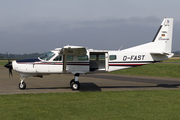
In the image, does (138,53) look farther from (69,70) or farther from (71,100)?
(71,100)

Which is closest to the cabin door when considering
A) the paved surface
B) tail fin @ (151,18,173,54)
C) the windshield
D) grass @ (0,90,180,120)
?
the paved surface

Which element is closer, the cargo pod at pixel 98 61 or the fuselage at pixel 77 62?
the fuselage at pixel 77 62

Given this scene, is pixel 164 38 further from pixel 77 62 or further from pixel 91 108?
pixel 91 108

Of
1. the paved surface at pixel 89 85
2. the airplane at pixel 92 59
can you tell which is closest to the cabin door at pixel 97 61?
the airplane at pixel 92 59

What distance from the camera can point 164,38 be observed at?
53.5ft

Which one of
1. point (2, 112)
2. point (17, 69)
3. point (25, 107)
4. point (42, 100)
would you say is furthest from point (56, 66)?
point (2, 112)

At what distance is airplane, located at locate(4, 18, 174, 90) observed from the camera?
14602 mm

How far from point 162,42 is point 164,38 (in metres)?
0.37

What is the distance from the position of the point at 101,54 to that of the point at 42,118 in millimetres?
9119

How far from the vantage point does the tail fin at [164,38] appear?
1623 cm

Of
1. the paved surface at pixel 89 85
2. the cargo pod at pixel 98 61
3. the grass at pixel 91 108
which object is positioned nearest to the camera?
the grass at pixel 91 108

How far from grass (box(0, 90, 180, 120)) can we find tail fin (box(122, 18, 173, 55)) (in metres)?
5.80

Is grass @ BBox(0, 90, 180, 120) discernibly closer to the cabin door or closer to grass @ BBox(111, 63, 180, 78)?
the cabin door

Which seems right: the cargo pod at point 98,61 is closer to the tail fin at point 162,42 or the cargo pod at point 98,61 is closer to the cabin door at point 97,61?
the cabin door at point 97,61
